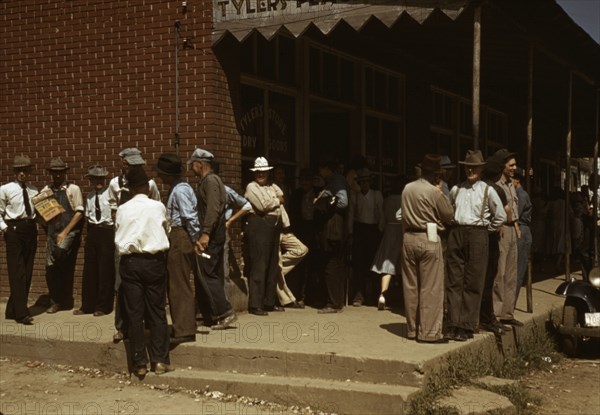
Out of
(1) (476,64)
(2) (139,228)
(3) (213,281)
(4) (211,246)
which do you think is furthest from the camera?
(3) (213,281)

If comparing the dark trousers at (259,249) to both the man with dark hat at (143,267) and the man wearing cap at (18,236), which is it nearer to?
the man with dark hat at (143,267)

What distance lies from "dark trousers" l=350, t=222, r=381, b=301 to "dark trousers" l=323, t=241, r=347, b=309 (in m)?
0.82

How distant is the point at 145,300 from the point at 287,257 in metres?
3.00

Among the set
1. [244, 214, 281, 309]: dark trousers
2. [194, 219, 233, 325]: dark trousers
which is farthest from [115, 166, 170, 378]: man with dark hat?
[244, 214, 281, 309]: dark trousers

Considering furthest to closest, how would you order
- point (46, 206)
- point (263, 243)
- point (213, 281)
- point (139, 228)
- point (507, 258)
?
1. point (263, 243)
2. point (46, 206)
3. point (507, 258)
4. point (213, 281)
5. point (139, 228)

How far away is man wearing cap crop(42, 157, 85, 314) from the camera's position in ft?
32.4

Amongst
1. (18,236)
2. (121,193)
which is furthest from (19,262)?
(121,193)

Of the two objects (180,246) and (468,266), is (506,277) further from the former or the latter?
(180,246)

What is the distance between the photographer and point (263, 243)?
959 centimetres

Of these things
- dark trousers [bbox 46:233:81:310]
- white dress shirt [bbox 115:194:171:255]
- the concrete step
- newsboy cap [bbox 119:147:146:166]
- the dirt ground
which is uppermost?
newsboy cap [bbox 119:147:146:166]

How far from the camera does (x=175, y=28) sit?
9.77 metres

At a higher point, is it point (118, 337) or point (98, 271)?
point (98, 271)

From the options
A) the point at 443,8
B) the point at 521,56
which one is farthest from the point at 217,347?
the point at 521,56

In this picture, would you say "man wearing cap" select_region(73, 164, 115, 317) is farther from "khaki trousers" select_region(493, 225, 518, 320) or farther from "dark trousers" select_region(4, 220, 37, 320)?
"khaki trousers" select_region(493, 225, 518, 320)
